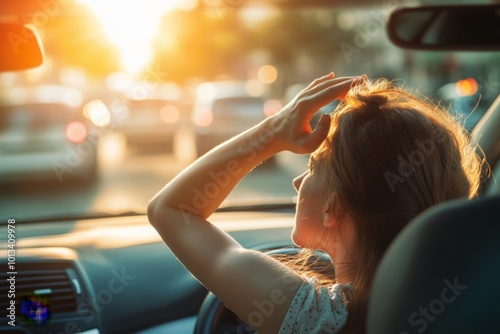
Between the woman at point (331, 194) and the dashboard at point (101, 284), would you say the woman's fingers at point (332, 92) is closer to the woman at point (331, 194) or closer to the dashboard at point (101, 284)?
the woman at point (331, 194)

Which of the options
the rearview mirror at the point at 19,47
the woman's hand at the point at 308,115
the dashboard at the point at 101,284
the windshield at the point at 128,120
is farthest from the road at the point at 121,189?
the woman's hand at the point at 308,115

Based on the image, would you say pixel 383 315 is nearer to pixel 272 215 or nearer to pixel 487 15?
pixel 487 15

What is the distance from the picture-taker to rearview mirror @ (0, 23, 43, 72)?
8.47ft

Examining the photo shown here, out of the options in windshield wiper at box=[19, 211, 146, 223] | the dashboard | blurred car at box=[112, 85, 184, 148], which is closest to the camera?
the dashboard

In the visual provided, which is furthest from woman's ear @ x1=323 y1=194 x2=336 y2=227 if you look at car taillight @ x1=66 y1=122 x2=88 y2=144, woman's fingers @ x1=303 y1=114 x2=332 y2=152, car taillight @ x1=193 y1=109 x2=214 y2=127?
car taillight @ x1=193 y1=109 x2=214 y2=127

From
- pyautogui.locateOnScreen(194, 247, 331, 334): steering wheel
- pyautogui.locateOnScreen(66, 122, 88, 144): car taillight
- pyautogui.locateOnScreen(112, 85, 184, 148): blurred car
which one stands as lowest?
pyautogui.locateOnScreen(112, 85, 184, 148): blurred car

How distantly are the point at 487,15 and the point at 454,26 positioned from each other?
0.45 ft

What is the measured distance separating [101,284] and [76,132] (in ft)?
31.7

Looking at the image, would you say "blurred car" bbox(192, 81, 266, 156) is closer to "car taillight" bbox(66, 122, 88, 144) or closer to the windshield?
the windshield

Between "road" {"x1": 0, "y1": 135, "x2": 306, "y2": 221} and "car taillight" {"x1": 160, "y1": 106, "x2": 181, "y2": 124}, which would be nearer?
"road" {"x1": 0, "y1": 135, "x2": 306, "y2": 221}

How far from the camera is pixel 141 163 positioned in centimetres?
1747

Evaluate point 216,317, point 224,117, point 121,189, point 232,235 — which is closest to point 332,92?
point 216,317

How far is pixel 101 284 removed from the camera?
312cm

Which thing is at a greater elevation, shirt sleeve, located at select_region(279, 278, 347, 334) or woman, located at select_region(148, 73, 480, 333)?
woman, located at select_region(148, 73, 480, 333)
